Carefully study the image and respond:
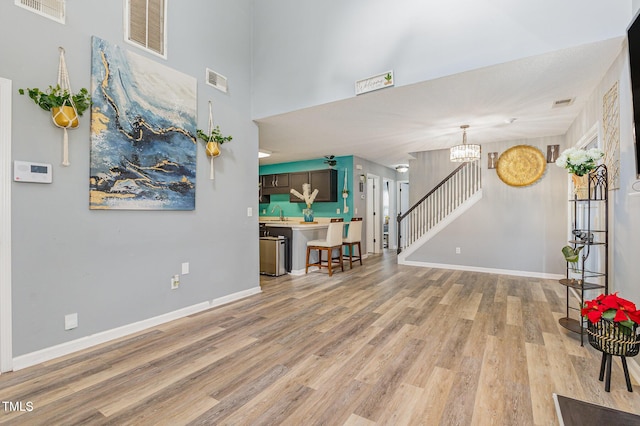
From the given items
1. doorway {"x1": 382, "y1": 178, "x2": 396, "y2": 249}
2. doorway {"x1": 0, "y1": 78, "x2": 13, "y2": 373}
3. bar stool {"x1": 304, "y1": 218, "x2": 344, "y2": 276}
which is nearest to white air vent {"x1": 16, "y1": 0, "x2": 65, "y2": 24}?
doorway {"x1": 0, "y1": 78, "x2": 13, "y2": 373}

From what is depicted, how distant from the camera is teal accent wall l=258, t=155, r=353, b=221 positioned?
7098 millimetres

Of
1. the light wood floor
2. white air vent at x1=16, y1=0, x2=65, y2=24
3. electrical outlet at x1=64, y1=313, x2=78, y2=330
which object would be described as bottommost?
the light wood floor

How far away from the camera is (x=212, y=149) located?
3504 millimetres

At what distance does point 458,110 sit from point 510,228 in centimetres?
284

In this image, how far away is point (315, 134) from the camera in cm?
510

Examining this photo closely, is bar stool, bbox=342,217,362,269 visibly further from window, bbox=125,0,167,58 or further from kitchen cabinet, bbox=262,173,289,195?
window, bbox=125,0,167,58

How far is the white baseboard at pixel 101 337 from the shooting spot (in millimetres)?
2252

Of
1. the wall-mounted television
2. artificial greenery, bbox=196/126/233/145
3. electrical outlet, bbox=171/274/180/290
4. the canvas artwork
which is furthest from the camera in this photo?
artificial greenery, bbox=196/126/233/145

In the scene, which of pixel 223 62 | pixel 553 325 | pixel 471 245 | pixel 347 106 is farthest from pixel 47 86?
pixel 471 245

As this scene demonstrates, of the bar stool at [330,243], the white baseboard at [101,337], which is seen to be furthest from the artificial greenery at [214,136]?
the bar stool at [330,243]

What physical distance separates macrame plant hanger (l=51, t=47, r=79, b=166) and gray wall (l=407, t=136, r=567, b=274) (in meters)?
5.83

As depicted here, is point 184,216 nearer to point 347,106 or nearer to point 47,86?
point 47,86

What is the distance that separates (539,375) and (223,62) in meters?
4.47

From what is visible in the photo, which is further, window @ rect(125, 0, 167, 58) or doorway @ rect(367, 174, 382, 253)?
doorway @ rect(367, 174, 382, 253)
